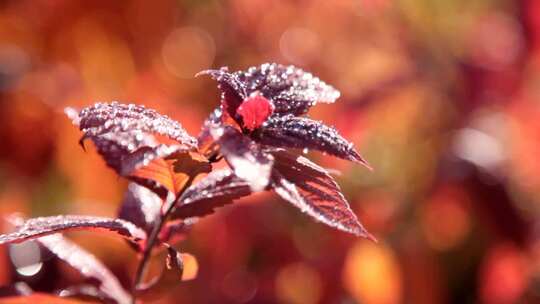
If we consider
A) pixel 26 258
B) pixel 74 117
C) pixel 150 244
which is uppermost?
pixel 74 117

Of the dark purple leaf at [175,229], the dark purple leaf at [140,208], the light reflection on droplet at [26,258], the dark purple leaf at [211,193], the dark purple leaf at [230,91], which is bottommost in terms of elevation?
the light reflection on droplet at [26,258]

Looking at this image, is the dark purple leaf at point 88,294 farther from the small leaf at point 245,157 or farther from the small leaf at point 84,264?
the small leaf at point 245,157

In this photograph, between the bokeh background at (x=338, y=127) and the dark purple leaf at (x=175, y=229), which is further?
the bokeh background at (x=338, y=127)

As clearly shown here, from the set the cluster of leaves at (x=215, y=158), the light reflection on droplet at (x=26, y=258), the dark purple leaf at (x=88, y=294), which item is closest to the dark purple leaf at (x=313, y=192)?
the cluster of leaves at (x=215, y=158)

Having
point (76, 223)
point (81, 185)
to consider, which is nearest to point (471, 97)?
point (81, 185)

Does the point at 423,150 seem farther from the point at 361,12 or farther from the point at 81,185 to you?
the point at 81,185

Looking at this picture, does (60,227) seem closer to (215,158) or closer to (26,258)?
(215,158)

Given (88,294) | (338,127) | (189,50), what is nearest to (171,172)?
(88,294)
